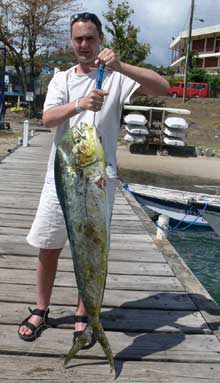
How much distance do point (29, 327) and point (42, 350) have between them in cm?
20

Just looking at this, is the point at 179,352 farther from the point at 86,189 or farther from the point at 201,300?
the point at 86,189

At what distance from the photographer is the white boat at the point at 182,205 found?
11.3m

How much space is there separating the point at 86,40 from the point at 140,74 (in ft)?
1.17

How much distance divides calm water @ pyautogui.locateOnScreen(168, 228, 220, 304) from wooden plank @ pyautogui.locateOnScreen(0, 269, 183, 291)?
3.77 m

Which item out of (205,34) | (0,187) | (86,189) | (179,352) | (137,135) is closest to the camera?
(86,189)

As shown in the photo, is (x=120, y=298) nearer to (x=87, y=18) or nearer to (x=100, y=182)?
(x=100, y=182)

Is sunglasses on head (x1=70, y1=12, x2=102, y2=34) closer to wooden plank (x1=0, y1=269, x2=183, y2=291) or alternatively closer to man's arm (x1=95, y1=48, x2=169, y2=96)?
man's arm (x1=95, y1=48, x2=169, y2=96)

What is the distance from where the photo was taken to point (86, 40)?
2803 millimetres

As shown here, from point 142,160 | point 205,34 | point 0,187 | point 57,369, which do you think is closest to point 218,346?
point 57,369

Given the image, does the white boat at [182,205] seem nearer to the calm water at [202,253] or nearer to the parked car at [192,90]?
the calm water at [202,253]

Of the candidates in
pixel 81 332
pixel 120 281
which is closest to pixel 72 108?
pixel 81 332

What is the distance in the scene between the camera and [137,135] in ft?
91.2

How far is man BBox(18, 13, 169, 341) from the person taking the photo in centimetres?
276

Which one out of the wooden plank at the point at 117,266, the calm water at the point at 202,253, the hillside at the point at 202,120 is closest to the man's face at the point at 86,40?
the wooden plank at the point at 117,266
